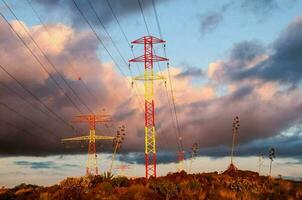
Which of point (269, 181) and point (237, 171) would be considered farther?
point (237, 171)

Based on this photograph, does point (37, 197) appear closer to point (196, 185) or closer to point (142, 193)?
point (142, 193)

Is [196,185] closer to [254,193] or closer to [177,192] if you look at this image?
[177,192]

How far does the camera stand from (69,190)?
39.2m

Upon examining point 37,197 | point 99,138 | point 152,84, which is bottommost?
point 37,197

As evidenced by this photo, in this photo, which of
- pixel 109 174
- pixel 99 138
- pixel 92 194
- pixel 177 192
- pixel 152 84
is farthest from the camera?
pixel 99 138

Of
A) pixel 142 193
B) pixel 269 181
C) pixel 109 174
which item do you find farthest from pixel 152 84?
pixel 142 193

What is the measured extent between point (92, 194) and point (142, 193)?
4.75 metres

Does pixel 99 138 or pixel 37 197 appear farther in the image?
pixel 99 138

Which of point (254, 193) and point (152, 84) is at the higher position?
point (152, 84)

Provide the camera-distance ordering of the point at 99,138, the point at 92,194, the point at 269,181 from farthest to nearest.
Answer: the point at 99,138
the point at 269,181
the point at 92,194

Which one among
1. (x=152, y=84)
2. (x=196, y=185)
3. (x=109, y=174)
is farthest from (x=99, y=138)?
(x=196, y=185)

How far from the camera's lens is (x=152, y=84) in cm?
6538

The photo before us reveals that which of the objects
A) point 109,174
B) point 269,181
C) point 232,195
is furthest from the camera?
point 109,174

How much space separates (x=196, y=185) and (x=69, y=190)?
983 cm
